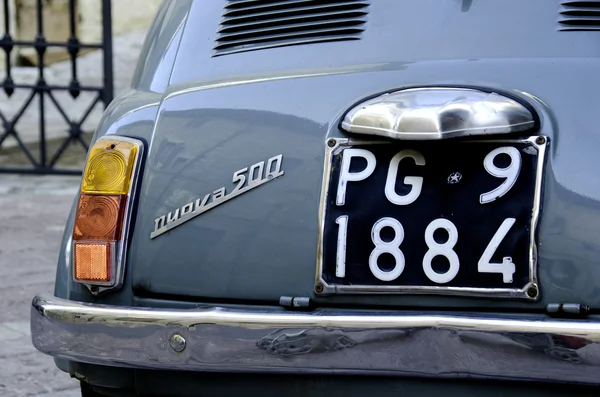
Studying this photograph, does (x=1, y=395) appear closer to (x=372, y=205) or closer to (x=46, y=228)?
(x=372, y=205)

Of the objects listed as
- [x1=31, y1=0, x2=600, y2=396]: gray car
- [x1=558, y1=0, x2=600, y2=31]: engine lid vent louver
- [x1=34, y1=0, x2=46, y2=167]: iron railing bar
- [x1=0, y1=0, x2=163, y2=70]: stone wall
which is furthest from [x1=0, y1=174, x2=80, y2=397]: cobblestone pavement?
[x1=0, y1=0, x2=163, y2=70]: stone wall

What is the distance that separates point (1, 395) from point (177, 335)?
1.53 meters

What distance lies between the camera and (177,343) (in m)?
2.09

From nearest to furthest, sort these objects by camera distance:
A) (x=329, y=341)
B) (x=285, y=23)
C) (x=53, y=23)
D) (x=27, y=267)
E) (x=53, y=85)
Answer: (x=329, y=341) → (x=285, y=23) → (x=27, y=267) → (x=53, y=85) → (x=53, y=23)

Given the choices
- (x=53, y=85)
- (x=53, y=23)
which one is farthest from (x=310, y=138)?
(x=53, y=23)

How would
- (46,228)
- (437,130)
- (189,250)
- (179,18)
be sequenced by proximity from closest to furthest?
(437,130), (189,250), (179,18), (46,228)

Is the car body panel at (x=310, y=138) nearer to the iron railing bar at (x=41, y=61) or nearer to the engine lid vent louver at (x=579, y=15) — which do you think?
the engine lid vent louver at (x=579, y=15)

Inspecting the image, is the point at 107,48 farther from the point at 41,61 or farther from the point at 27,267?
the point at 27,267

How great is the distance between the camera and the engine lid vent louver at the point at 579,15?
220cm

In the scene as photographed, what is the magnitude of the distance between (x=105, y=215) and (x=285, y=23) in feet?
2.08

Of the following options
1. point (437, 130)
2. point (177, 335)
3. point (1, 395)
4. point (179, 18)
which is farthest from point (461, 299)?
point (1, 395)

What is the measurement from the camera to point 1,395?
340 centimetres

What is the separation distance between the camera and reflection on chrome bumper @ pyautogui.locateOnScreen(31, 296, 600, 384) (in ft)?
6.25

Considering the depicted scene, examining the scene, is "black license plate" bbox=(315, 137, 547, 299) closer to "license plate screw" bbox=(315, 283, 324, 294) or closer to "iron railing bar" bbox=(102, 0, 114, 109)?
"license plate screw" bbox=(315, 283, 324, 294)
